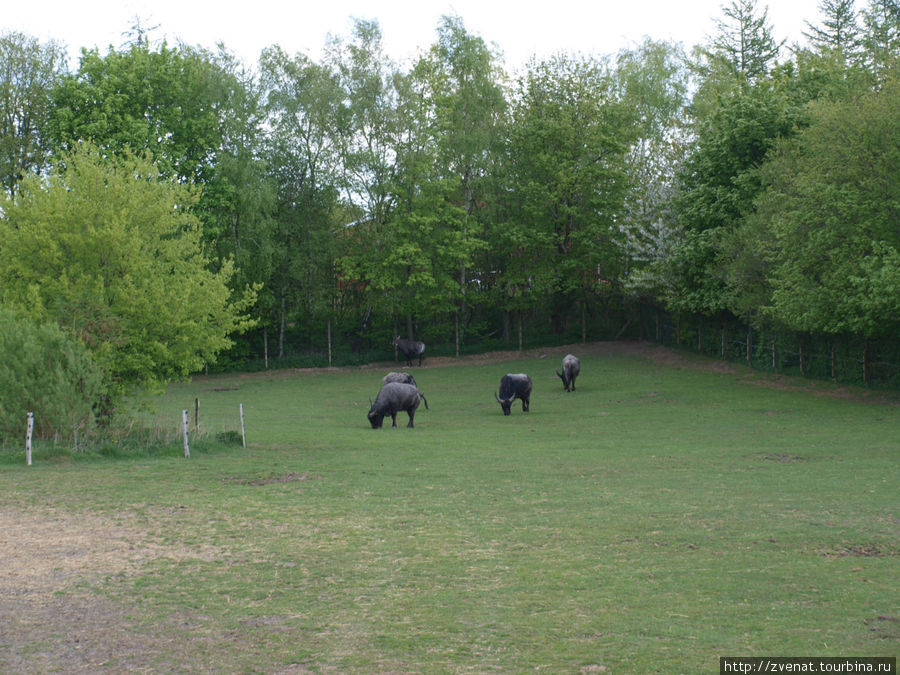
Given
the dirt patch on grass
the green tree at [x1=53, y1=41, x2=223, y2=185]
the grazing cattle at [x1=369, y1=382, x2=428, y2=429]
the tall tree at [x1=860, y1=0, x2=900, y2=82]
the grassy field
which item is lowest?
the grassy field

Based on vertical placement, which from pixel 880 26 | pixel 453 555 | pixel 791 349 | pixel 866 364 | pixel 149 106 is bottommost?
pixel 453 555

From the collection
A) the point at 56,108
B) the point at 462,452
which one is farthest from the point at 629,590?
the point at 56,108

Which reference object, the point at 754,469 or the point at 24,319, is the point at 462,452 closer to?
the point at 754,469

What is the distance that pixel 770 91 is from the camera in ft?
131

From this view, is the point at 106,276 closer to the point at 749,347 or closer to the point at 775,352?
the point at 775,352

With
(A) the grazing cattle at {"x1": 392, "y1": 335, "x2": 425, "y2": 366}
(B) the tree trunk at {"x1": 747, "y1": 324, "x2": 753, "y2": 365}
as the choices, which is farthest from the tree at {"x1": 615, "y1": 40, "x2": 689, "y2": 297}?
(A) the grazing cattle at {"x1": 392, "y1": 335, "x2": 425, "y2": 366}

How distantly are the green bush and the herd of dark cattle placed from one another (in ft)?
33.8

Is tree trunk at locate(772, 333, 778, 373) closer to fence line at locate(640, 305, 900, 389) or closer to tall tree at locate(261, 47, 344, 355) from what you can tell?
fence line at locate(640, 305, 900, 389)

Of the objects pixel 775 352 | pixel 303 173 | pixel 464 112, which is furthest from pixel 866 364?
pixel 303 173

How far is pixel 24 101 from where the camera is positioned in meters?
48.8

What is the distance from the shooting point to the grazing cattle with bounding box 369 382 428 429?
28875mm

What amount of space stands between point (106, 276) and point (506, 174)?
37675mm

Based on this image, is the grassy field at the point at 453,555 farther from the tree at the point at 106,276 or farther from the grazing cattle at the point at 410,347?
the grazing cattle at the point at 410,347

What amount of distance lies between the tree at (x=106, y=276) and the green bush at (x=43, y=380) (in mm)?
967
